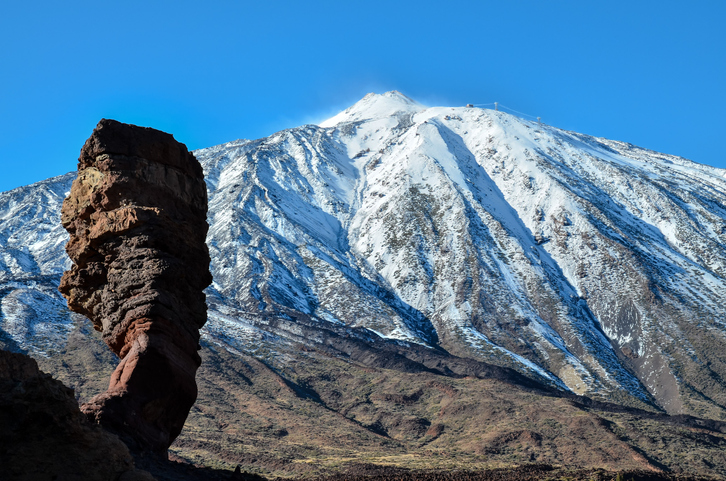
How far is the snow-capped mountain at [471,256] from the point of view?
80938 mm

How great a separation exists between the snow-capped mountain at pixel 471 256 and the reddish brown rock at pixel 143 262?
44690 millimetres

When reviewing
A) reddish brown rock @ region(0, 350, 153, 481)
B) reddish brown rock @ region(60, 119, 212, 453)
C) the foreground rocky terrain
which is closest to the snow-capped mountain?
the foreground rocky terrain

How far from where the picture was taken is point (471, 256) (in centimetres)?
10481

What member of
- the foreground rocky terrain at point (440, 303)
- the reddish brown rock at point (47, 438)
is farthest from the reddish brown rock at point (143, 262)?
the foreground rocky terrain at point (440, 303)

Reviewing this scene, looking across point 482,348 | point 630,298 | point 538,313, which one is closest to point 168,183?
point 482,348

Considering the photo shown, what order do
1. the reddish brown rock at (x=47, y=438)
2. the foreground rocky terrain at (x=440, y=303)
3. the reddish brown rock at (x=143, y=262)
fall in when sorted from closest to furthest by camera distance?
the reddish brown rock at (x=47, y=438), the reddish brown rock at (x=143, y=262), the foreground rocky terrain at (x=440, y=303)

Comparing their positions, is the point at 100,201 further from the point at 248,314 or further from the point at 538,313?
the point at 538,313

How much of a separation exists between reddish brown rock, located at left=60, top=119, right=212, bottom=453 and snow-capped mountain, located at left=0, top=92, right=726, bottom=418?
44.7 m

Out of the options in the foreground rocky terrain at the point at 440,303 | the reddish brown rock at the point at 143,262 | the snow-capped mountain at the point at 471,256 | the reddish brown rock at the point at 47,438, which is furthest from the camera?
the snow-capped mountain at the point at 471,256

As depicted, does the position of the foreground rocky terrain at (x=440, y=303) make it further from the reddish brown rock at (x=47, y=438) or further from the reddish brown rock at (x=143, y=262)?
the reddish brown rock at (x=47, y=438)

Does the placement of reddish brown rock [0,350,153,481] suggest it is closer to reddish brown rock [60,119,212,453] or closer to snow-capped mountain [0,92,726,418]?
reddish brown rock [60,119,212,453]

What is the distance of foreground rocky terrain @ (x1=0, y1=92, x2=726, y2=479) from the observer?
4659 centimetres

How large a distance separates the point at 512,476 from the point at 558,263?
88766 millimetres

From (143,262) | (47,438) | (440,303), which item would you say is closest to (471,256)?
(440,303)
